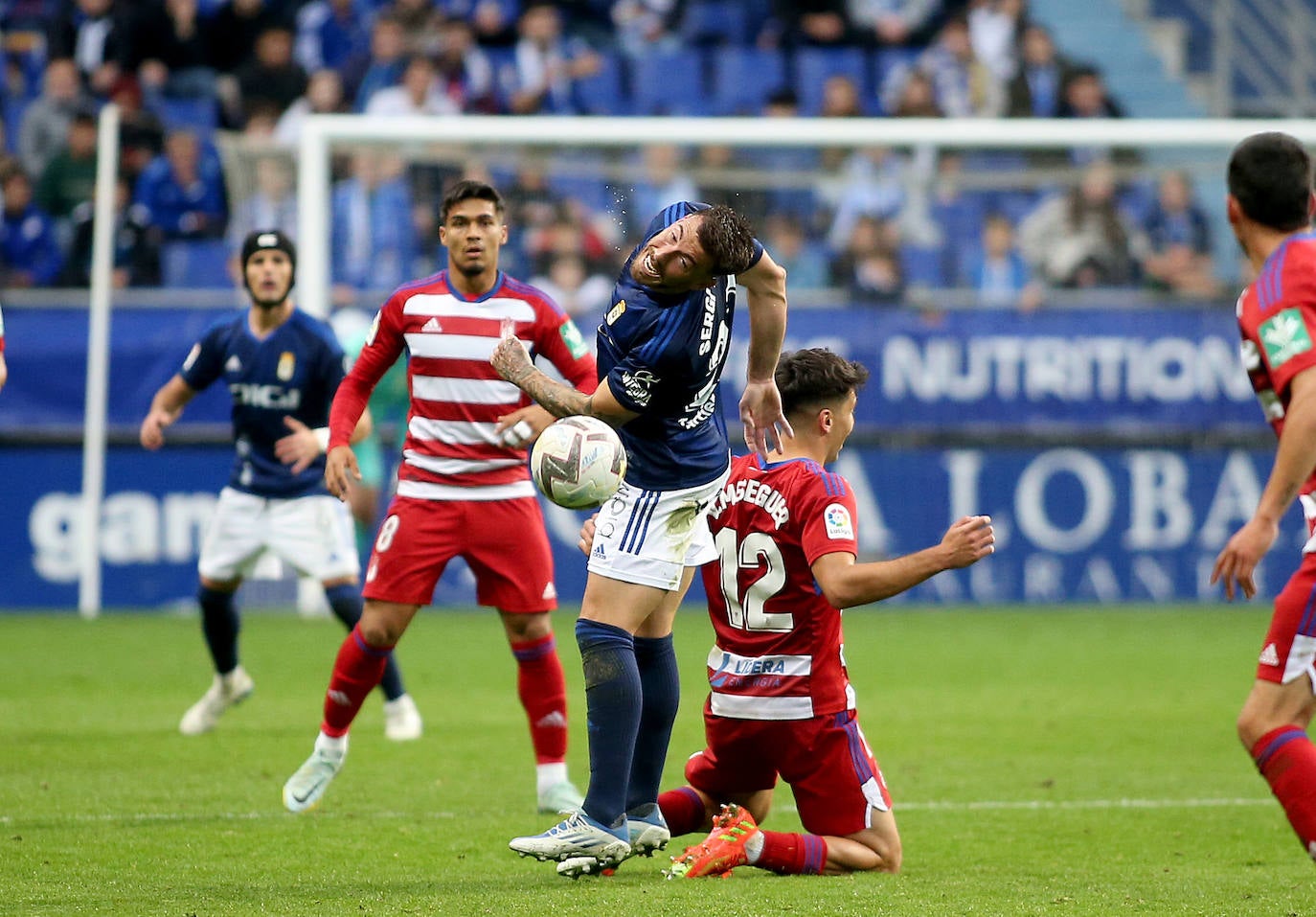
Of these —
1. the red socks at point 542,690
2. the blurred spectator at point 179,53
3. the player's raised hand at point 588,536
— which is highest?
the blurred spectator at point 179,53

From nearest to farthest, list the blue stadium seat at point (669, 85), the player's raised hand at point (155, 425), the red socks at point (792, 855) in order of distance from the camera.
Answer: the red socks at point (792, 855), the player's raised hand at point (155, 425), the blue stadium seat at point (669, 85)

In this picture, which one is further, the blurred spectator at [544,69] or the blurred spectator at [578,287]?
the blurred spectator at [544,69]

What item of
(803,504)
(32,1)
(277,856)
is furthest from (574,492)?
(32,1)

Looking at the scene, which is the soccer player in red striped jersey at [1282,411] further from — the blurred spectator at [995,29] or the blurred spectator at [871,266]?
the blurred spectator at [995,29]

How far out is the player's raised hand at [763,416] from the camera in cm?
557

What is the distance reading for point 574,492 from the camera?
5.26m

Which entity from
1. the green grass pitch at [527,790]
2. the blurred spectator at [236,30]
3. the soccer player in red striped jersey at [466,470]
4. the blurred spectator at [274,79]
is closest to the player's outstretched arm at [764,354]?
the soccer player in red striped jersey at [466,470]

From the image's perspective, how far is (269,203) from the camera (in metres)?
15.2

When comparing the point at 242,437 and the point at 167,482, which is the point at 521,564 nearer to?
the point at 242,437

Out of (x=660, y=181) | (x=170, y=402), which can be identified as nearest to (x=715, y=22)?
(x=660, y=181)

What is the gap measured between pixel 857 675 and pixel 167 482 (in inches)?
255

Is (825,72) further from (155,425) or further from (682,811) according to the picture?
(682,811)

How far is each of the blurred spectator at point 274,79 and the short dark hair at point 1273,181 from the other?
14.7 m

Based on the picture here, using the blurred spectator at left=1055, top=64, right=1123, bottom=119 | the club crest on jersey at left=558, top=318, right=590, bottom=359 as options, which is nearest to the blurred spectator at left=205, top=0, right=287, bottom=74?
the blurred spectator at left=1055, top=64, right=1123, bottom=119
